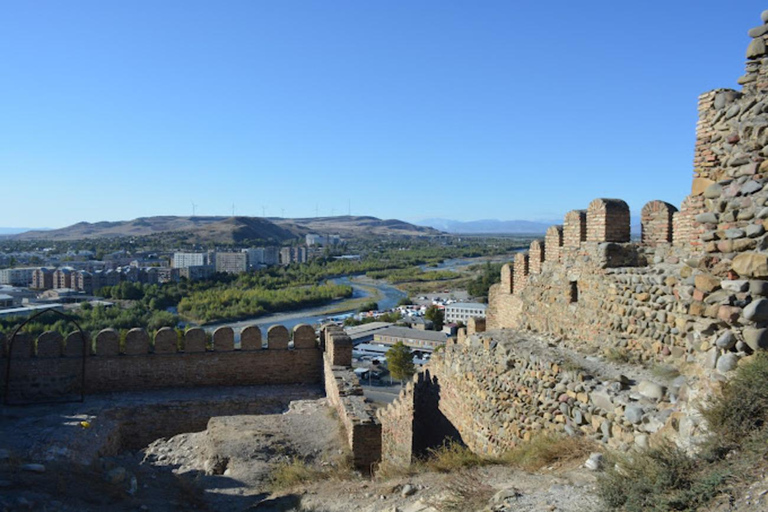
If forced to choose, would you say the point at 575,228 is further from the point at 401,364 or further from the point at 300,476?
the point at 401,364

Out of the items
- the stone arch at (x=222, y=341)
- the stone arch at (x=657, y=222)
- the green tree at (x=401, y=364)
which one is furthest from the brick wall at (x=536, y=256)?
the green tree at (x=401, y=364)

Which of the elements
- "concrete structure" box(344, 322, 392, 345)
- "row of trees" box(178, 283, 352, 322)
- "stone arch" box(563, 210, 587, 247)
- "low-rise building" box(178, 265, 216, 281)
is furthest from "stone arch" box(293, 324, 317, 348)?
"low-rise building" box(178, 265, 216, 281)

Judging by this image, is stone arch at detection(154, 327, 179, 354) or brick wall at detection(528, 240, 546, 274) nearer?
brick wall at detection(528, 240, 546, 274)

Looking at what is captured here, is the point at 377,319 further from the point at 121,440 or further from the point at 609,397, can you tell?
the point at 609,397

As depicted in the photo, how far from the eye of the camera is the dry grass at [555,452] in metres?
4.45

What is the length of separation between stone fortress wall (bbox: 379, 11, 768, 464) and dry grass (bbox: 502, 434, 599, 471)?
0.45 feet

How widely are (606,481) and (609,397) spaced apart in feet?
4.40

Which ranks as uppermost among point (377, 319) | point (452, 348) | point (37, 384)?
point (452, 348)

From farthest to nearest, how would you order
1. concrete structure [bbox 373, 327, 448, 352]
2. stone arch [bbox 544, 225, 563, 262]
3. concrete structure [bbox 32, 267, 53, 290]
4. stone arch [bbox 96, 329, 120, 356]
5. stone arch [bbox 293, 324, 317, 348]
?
concrete structure [bbox 32, 267, 53, 290], concrete structure [bbox 373, 327, 448, 352], stone arch [bbox 293, 324, 317, 348], stone arch [bbox 96, 329, 120, 356], stone arch [bbox 544, 225, 563, 262]

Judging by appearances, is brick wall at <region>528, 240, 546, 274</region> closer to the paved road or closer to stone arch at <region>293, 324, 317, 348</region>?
stone arch at <region>293, 324, 317, 348</region>

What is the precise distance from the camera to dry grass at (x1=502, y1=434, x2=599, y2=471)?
175 inches

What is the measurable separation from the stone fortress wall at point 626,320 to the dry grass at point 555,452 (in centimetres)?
14

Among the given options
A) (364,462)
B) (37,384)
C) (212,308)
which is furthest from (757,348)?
(212,308)

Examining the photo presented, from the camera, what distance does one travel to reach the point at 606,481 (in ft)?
10.8
